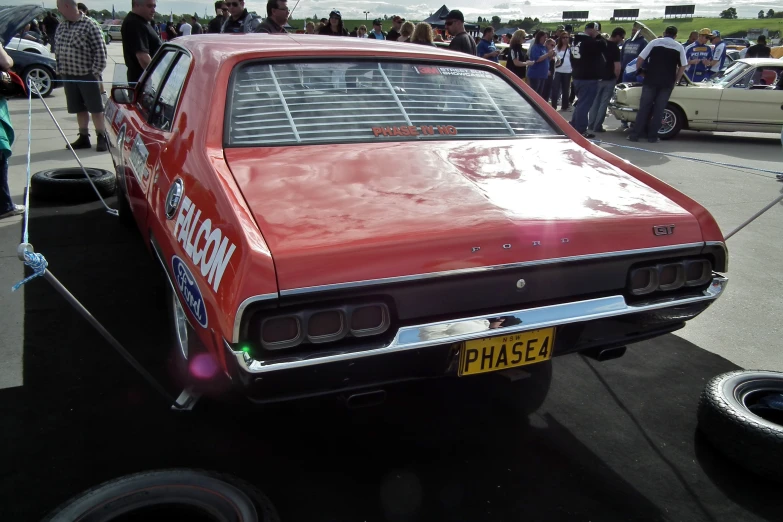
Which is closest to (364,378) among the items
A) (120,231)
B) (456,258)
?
(456,258)

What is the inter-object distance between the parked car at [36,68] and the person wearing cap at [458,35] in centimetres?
→ 838

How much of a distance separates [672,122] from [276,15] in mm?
7210

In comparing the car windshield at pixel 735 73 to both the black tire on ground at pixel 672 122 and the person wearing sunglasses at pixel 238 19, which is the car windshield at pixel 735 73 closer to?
the black tire on ground at pixel 672 122

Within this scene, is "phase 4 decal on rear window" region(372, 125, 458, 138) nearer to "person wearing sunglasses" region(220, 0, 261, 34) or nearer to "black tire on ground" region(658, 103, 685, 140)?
"person wearing sunglasses" region(220, 0, 261, 34)

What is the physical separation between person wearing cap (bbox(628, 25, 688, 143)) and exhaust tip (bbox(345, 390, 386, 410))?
358 inches

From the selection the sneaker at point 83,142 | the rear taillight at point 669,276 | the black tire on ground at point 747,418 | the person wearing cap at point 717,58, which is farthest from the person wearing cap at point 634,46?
the rear taillight at point 669,276

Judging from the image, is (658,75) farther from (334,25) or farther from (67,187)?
(67,187)

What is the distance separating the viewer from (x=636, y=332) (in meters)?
2.49

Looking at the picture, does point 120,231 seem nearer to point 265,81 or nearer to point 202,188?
point 265,81

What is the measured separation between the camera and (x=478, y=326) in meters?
2.10

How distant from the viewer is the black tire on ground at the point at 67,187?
576cm

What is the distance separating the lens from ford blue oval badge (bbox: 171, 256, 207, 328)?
2.08 m

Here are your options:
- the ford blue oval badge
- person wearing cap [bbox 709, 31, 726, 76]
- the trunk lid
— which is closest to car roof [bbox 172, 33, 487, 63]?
the trunk lid

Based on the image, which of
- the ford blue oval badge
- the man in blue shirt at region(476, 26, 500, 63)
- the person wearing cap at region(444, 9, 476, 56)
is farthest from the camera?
the man in blue shirt at region(476, 26, 500, 63)
